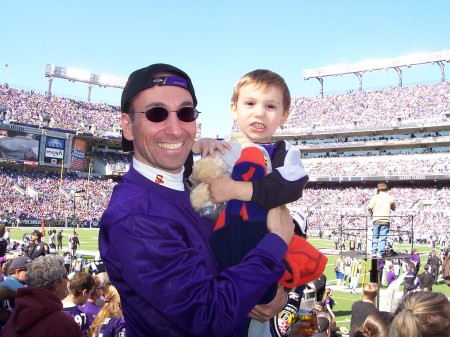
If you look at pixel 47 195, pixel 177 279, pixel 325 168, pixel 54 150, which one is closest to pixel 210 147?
pixel 177 279

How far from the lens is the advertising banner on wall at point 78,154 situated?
213 feet

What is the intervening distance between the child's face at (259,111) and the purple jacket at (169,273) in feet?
3.21

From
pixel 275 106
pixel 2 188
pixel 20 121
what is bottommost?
pixel 2 188

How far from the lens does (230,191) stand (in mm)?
2152

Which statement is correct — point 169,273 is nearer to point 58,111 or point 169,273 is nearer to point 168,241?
point 168,241

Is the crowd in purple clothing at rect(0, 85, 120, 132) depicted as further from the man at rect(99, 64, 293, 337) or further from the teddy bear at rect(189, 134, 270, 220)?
the man at rect(99, 64, 293, 337)

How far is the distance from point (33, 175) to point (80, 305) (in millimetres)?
58718

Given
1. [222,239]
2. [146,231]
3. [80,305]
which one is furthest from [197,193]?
[80,305]

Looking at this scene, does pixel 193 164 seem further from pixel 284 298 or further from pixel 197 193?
pixel 284 298

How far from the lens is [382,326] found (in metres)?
3.93

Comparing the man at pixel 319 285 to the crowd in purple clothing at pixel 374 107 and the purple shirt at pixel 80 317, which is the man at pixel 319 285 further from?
the crowd in purple clothing at pixel 374 107

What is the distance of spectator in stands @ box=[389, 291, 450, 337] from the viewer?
2688 mm

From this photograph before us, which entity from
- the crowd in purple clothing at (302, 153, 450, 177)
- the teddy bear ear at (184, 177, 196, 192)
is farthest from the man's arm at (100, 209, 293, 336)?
the crowd in purple clothing at (302, 153, 450, 177)

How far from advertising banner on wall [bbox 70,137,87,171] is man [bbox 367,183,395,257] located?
198 feet
